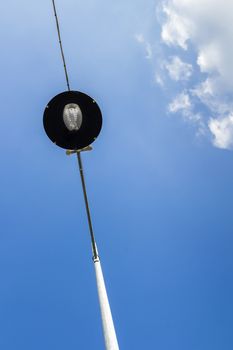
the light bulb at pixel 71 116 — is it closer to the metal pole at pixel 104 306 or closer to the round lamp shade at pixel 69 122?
the round lamp shade at pixel 69 122

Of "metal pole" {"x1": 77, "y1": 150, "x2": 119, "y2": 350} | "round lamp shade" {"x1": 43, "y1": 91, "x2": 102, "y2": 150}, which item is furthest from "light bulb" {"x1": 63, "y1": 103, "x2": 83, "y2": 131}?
"metal pole" {"x1": 77, "y1": 150, "x2": 119, "y2": 350}

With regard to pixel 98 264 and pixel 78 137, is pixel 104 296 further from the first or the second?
pixel 78 137

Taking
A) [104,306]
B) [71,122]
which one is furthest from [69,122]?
[104,306]

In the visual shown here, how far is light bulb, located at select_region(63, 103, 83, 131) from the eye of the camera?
7152mm

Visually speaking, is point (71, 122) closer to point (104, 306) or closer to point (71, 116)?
point (71, 116)

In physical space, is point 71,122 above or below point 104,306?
above

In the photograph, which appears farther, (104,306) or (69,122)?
(69,122)

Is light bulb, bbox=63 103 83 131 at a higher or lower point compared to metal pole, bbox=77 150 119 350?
higher

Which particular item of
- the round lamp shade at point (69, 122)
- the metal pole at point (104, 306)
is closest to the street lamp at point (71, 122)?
the round lamp shade at point (69, 122)

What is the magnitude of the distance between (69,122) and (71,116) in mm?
142

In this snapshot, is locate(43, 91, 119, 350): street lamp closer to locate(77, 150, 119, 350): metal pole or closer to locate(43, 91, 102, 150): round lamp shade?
locate(43, 91, 102, 150): round lamp shade

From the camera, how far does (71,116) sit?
717 cm

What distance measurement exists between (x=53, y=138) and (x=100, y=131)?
106 cm

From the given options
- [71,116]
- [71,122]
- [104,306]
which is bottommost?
[104,306]
